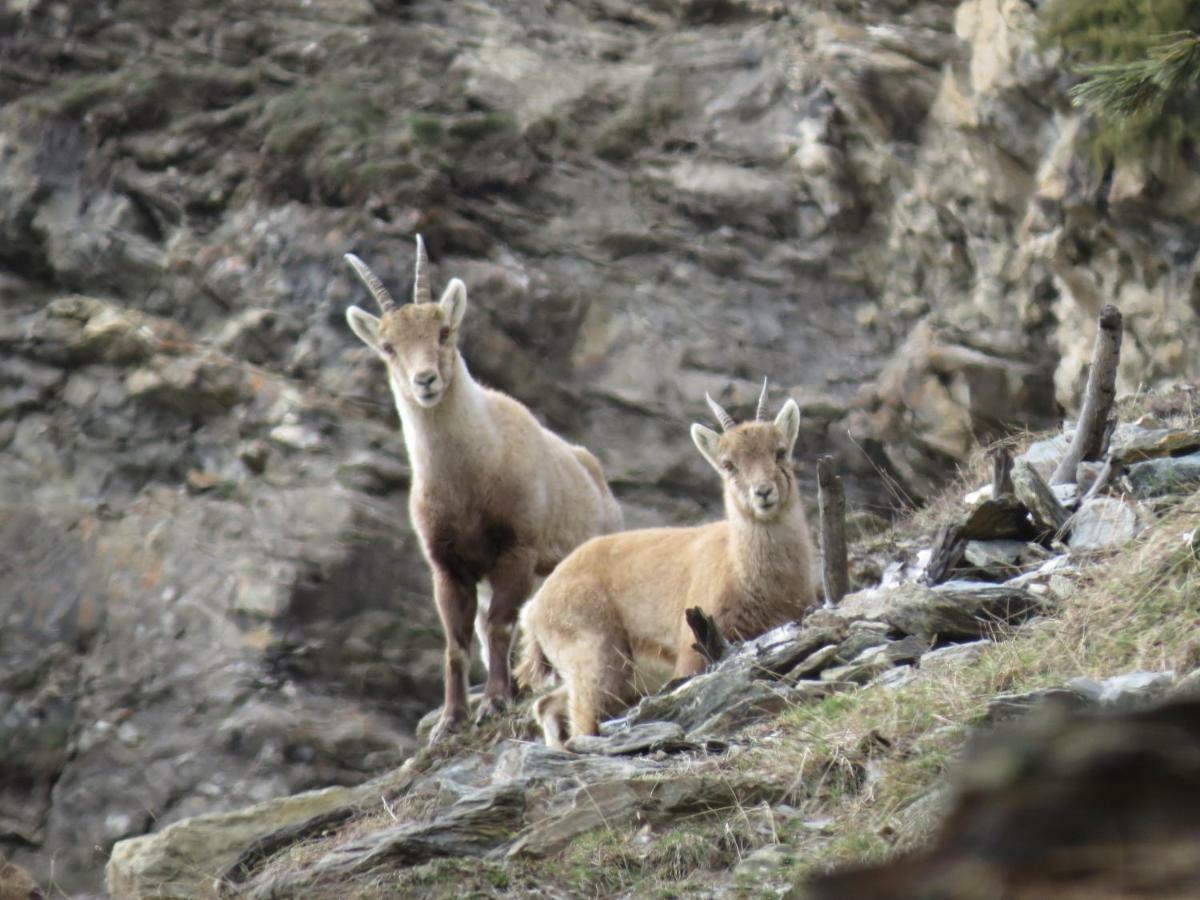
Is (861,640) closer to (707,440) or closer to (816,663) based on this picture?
(816,663)

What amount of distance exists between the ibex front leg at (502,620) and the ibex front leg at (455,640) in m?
0.12

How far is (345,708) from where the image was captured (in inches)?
514

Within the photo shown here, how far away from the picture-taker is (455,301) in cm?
1027

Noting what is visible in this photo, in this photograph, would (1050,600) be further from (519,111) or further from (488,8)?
(488,8)

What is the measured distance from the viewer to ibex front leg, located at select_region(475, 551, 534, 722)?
9273 millimetres

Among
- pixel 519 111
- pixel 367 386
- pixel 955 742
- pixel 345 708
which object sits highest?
pixel 519 111

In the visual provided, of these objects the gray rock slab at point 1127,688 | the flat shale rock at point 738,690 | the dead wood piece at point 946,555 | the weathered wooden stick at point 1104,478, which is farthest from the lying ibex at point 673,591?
the gray rock slab at point 1127,688

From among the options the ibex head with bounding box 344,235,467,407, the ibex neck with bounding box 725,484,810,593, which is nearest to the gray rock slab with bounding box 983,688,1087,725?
the ibex neck with bounding box 725,484,810,593

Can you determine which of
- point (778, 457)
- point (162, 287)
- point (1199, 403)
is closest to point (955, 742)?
point (778, 457)

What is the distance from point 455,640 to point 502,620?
30 cm

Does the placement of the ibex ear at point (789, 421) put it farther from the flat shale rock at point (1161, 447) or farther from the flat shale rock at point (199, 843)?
the flat shale rock at point (199, 843)

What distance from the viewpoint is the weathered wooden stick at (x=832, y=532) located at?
759cm

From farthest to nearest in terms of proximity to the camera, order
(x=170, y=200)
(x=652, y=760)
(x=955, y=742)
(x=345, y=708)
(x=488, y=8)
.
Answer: (x=488, y=8)
(x=170, y=200)
(x=345, y=708)
(x=652, y=760)
(x=955, y=742)

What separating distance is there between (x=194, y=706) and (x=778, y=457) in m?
6.48
